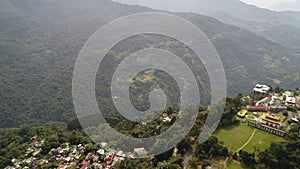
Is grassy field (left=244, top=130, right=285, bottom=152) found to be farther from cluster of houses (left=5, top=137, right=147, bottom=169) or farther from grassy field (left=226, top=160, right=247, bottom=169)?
cluster of houses (left=5, top=137, right=147, bottom=169)

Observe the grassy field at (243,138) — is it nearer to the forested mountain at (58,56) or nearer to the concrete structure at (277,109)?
the concrete structure at (277,109)

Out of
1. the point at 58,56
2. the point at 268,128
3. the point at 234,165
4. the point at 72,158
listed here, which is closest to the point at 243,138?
the point at 268,128

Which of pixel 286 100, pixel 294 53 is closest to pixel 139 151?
pixel 286 100

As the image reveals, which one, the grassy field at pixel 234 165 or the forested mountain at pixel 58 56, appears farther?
the forested mountain at pixel 58 56

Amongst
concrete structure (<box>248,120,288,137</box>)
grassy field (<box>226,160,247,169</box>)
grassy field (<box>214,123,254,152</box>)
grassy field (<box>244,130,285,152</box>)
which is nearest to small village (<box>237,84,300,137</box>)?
concrete structure (<box>248,120,288,137</box>)

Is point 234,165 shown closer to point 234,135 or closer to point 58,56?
point 234,135

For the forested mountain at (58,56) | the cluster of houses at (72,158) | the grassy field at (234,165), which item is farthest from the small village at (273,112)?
the forested mountain at (58,56)

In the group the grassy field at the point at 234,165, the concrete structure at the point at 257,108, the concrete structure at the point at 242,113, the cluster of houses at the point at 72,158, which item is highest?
the concrete structure at the point at 257,108
